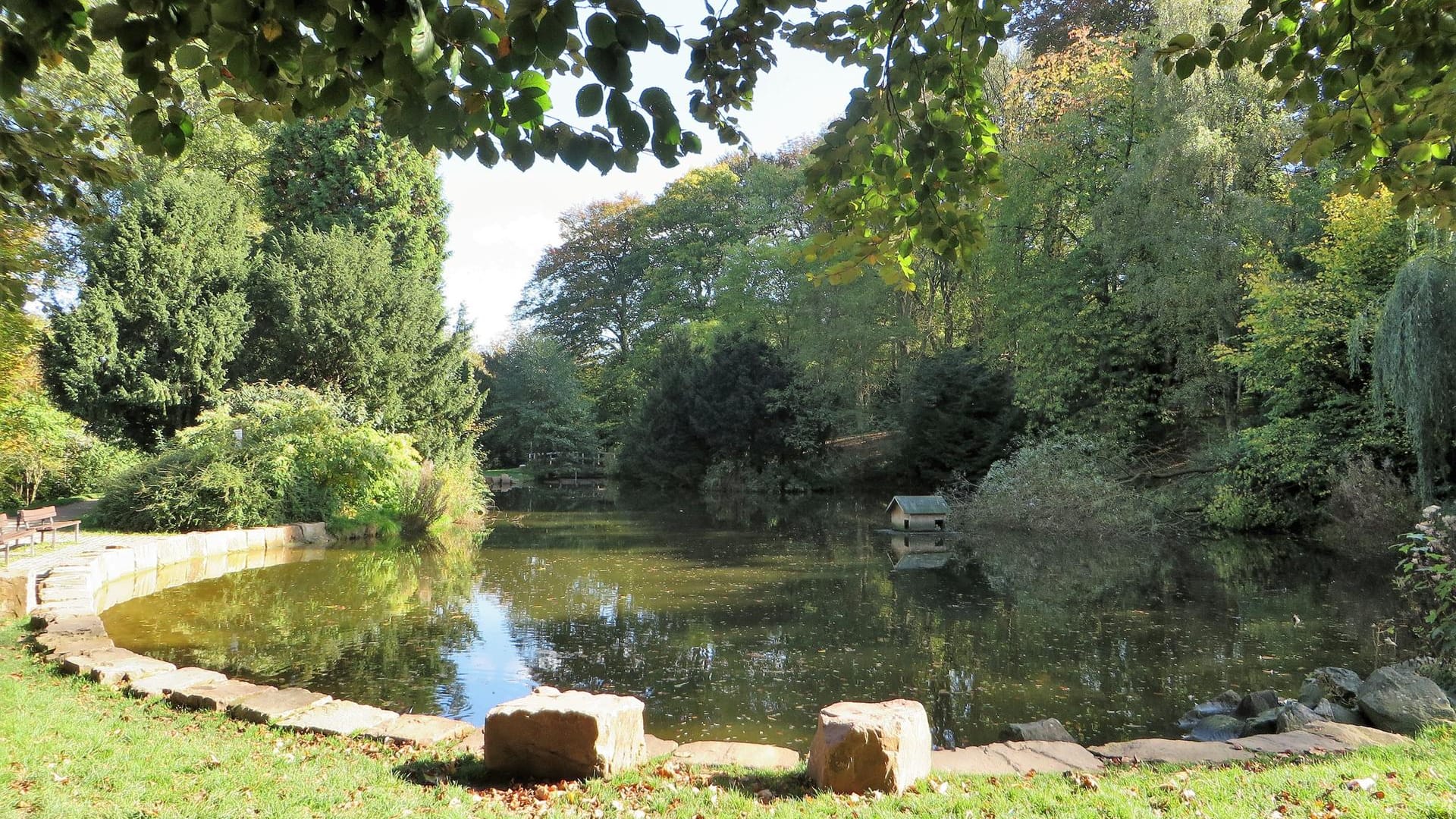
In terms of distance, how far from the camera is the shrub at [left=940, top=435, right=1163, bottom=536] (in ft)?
50.0

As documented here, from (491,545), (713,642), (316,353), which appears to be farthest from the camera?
(316,353)

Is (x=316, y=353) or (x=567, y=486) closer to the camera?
(x=316, y=353)

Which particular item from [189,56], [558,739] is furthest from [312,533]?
[189,56]

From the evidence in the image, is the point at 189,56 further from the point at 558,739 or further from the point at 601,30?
the point at 558,739

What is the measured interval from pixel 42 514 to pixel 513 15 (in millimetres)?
12515

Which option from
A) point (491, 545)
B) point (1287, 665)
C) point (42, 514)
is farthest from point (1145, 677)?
point (42, 514)

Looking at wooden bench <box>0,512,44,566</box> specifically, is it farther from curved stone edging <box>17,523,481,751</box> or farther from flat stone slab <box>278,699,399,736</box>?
flat stone slab <box>278,699,399,736</box>

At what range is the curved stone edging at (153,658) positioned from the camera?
460 centimetres

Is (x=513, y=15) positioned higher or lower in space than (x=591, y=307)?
lower

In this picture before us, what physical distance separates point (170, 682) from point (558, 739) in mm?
2989

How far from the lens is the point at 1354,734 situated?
4.31m

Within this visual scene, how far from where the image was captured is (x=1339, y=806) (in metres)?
3.34

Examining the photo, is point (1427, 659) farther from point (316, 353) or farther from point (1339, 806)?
point (316, 353)

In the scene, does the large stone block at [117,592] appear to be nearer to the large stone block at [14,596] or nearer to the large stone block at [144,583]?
the large stone block at [144,583]
